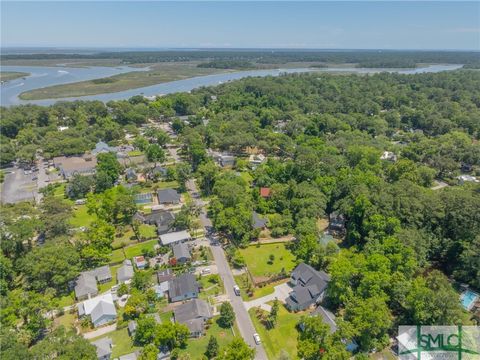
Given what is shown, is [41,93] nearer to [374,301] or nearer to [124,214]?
[124,214]

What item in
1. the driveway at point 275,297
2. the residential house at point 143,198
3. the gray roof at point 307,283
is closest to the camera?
the gray roof at point 307,283

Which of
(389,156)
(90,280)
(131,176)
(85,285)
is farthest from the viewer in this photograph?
(389,156)

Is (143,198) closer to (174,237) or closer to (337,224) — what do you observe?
(174,237)

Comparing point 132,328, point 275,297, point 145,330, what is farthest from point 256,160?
point 145,330

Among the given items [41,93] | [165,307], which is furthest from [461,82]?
[41,93]

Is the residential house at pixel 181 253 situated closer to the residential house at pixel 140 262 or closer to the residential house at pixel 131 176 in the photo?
the residential house at pixel 140 262

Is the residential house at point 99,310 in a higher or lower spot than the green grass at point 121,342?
higher

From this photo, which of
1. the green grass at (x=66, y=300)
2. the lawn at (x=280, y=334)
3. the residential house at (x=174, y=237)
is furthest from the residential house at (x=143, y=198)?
the lawn at (x=280, y=334)

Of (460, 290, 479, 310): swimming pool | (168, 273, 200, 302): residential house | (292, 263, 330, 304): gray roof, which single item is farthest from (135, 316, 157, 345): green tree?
(460, 290, 479, 310): swimming pool
